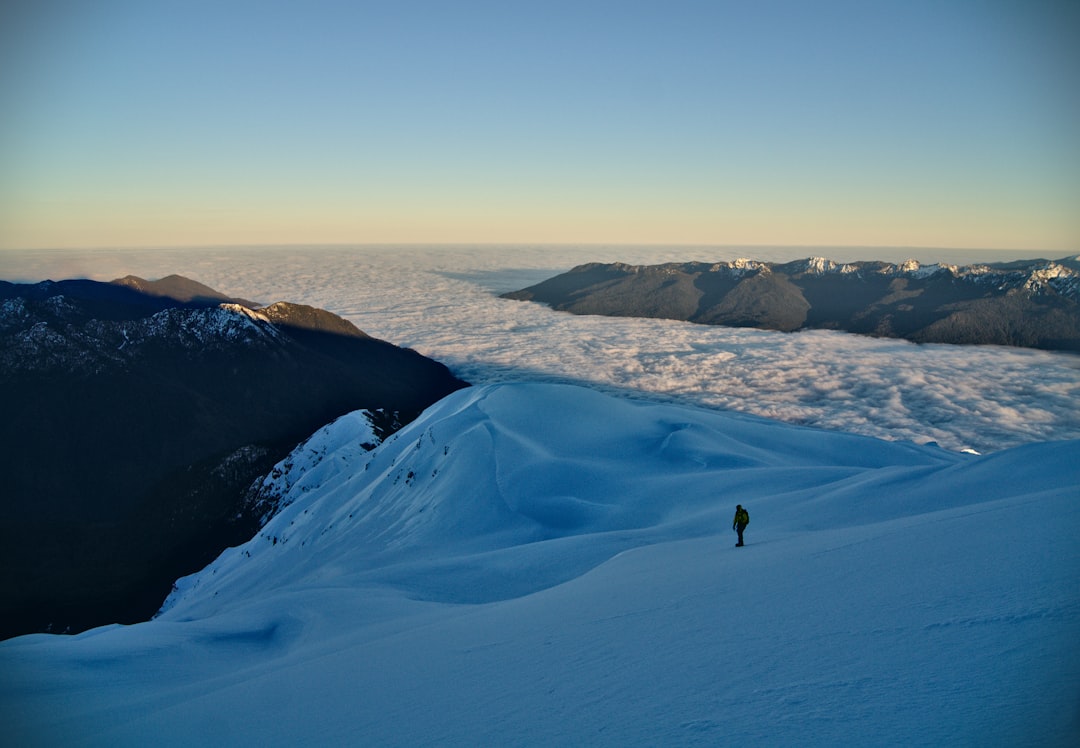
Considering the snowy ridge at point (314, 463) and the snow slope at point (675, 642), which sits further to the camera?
the snowy ridge at point (314, 463)

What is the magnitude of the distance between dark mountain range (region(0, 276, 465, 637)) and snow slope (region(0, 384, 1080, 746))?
1164 inches

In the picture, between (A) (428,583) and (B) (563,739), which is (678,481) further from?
(B) (563,739)

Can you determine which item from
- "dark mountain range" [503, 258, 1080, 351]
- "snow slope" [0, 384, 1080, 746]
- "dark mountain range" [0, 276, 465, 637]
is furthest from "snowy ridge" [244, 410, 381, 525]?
"dark mountain range" [503, 258, 1080, 351]

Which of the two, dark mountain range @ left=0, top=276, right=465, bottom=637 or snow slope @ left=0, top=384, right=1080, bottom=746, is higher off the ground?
snow slope @ left=0, top=384, right=1080, bottom=746

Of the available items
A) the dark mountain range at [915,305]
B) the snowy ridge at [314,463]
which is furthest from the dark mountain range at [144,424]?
the dark mountain range at [915,305]

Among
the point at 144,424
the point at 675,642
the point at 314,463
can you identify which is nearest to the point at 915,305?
the point at 314,463

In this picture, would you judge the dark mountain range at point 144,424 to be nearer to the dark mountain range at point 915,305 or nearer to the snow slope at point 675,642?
the snow slope at point 675,642

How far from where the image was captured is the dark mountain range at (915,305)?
484 feet

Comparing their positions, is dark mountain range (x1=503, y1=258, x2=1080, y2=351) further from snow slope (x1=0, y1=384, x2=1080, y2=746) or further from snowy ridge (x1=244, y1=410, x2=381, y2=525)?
snow slope (x1=0, y1=384, x2=1080, y2=746)

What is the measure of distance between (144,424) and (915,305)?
18539cm

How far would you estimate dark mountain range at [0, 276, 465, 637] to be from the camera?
134ft

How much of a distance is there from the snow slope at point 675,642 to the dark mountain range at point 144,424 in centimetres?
2957

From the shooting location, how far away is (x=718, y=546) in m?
12.9

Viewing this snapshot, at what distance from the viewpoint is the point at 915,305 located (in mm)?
173000
